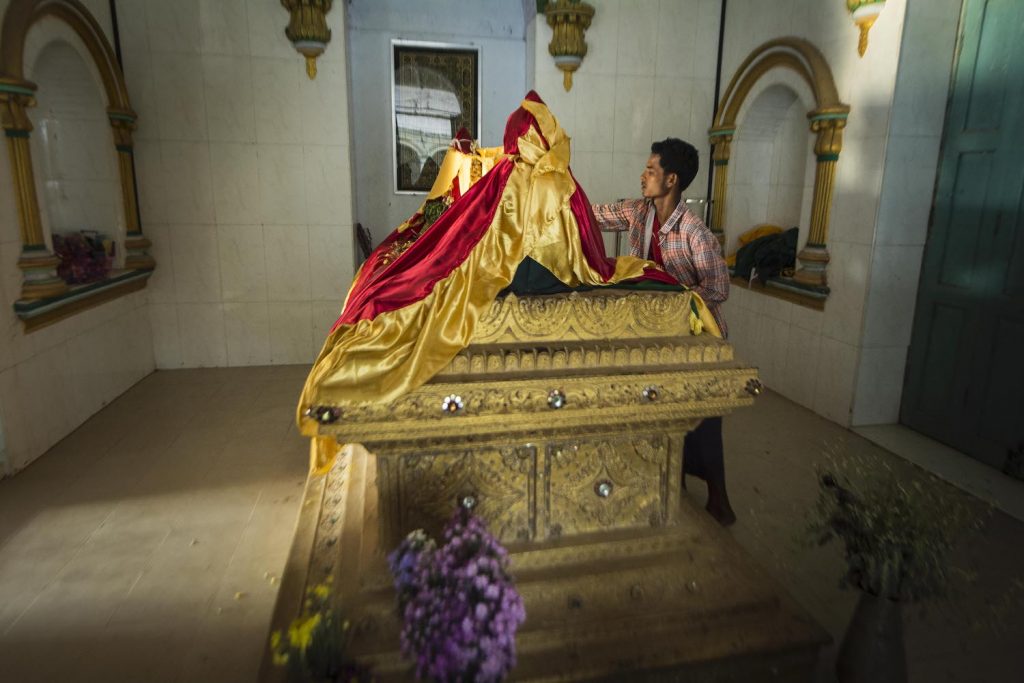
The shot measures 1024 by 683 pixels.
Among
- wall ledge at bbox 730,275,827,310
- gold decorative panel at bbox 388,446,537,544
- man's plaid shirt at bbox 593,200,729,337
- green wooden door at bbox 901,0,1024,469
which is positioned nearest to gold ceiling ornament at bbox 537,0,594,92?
wall ledge at bbox 730,275,827,310

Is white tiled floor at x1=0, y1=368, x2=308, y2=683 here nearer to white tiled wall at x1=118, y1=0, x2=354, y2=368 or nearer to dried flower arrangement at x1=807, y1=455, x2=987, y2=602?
white tiled wall at x1=118, y1=0, x2=354, y2=368

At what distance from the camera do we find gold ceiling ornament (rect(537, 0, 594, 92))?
4.84m

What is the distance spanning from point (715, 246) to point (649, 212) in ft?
1.04

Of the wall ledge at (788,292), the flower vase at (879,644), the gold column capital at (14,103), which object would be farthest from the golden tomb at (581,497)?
the gold column capital at (14,103)

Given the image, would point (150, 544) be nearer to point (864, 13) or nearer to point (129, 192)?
point (129, 192)

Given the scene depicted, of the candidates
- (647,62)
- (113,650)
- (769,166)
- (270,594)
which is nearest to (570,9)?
(647,62)

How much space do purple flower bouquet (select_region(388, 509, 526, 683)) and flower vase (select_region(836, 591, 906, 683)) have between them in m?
1.06

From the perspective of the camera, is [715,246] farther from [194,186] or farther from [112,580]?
[194,186]

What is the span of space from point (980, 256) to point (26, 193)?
16.8ft

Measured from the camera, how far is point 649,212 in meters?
2.65

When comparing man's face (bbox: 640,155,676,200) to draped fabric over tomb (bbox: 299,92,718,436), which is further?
man's face (bbox: 640,155,676,200)

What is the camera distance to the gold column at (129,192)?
178 inches

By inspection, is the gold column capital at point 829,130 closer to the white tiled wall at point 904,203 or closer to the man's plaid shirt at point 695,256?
the white tiled wall at point 904,203

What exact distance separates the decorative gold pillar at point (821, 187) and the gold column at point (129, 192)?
15.6 ft
